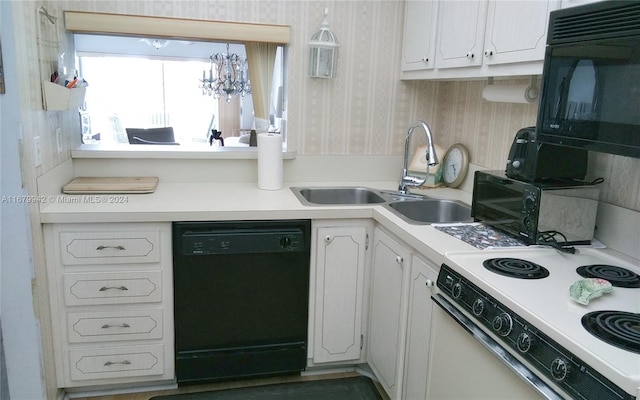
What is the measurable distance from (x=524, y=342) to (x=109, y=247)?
1.65m

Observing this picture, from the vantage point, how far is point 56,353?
2.15 m

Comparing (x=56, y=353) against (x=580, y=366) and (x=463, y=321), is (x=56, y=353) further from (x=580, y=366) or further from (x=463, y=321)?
(x=580, y=366)

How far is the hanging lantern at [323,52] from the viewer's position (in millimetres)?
2641

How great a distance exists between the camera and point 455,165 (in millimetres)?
2752

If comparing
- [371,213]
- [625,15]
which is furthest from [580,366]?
[371,213]

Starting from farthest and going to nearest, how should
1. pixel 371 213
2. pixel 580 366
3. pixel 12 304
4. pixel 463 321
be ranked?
pixel 371 213
pixel 12 304
pixel 463 321
pixel 580 366

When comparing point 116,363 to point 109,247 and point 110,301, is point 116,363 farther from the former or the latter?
point 109,247

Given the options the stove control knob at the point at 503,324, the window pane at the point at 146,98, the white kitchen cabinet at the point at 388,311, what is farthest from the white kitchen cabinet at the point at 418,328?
the window pane at the point at 146,98

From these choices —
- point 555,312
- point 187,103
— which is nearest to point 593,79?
point 555,312

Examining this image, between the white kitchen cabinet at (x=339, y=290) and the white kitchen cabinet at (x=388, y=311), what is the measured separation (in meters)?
0.06

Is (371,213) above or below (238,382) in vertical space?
above

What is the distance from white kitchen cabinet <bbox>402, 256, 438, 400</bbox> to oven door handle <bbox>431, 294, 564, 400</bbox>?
0.14 metres

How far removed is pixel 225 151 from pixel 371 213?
90 cm

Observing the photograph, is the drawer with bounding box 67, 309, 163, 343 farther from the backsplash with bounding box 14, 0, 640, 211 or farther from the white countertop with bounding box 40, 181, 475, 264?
the backsplash with bounding box 14, 0, 640, 211
